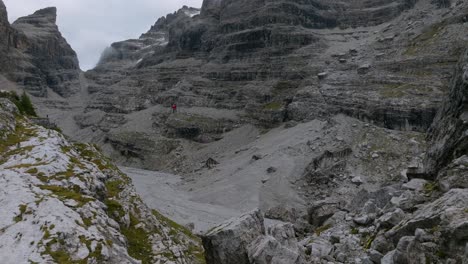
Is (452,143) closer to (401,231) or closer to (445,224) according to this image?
(401,231)

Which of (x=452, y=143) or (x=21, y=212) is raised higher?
(x=452, y=143)

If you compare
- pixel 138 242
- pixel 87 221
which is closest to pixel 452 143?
pixel 138 242

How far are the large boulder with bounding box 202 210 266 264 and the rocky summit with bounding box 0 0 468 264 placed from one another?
0.09 meters

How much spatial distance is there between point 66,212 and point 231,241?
7.93 meters

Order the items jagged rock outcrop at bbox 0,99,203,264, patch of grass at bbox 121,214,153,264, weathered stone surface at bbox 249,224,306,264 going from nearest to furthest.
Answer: jagged rock outcrop at bbox 0,99,203,264 → patch of grass at bbox 121,214,153,264 → weathered stone surface at bbox 249,224,306,264

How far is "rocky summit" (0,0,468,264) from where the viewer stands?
1600cm

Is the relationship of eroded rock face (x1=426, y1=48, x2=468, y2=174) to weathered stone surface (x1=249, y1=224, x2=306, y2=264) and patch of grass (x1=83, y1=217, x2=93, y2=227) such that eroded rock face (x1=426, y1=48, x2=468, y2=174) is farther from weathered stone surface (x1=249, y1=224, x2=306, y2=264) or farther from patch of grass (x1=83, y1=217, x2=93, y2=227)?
patch of grass (x1=83, y1=217, x2=93, y2=227)

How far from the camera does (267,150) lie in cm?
9181

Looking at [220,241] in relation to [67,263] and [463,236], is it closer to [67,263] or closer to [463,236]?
[67,263]

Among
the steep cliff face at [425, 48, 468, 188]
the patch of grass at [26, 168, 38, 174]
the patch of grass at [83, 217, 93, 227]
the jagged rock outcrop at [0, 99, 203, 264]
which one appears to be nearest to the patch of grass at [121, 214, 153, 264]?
the jagged rock outcrop at [0, 99, 203, 264]

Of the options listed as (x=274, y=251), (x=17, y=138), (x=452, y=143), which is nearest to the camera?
(x=274, y=251)

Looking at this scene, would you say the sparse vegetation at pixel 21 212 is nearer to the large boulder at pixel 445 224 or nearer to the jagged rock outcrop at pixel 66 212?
the jagged rock outcrop at pixel 66 212

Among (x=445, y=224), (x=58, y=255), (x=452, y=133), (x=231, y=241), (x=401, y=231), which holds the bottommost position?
(x=231, y=241)

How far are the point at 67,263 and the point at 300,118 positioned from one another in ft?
306
